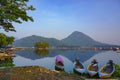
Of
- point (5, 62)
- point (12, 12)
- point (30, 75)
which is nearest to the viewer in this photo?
point (30, 75)

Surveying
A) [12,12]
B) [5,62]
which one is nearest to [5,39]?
[12,12]

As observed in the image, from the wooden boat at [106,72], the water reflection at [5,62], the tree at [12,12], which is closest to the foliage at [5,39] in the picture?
the tree at [12,12]

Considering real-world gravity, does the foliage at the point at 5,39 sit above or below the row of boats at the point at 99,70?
above

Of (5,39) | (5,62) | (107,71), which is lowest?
(5,62)

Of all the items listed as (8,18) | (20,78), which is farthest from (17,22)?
(20,78)

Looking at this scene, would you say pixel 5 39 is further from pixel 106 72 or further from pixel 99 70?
pixel 106 72

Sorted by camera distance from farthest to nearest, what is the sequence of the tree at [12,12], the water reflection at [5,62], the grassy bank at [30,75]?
the water reflection at [5,62] → the tree at [12,12] → the grassy bank at [30,75]

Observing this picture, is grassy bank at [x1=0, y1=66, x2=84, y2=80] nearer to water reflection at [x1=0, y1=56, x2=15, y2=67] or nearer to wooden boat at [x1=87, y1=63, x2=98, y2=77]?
wooden boat at [x1=87, y1=63, x2=98, y2=77]

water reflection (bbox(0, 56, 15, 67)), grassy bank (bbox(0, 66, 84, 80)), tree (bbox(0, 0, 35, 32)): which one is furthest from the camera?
water reflection (bbox(0, 56, 15, 67))

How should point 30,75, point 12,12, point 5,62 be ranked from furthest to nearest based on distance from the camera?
point 5,62
point 12,12
point 30,75

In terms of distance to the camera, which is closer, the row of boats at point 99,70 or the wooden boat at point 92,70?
the row of boats at point 99,70

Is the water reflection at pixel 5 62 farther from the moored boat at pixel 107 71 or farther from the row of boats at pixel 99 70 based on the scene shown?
the moored boat at pixel 107 71

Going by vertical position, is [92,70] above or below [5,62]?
above

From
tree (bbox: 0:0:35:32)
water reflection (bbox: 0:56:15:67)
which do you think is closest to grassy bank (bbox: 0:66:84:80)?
tree (bbox: 0:0:35:32)
